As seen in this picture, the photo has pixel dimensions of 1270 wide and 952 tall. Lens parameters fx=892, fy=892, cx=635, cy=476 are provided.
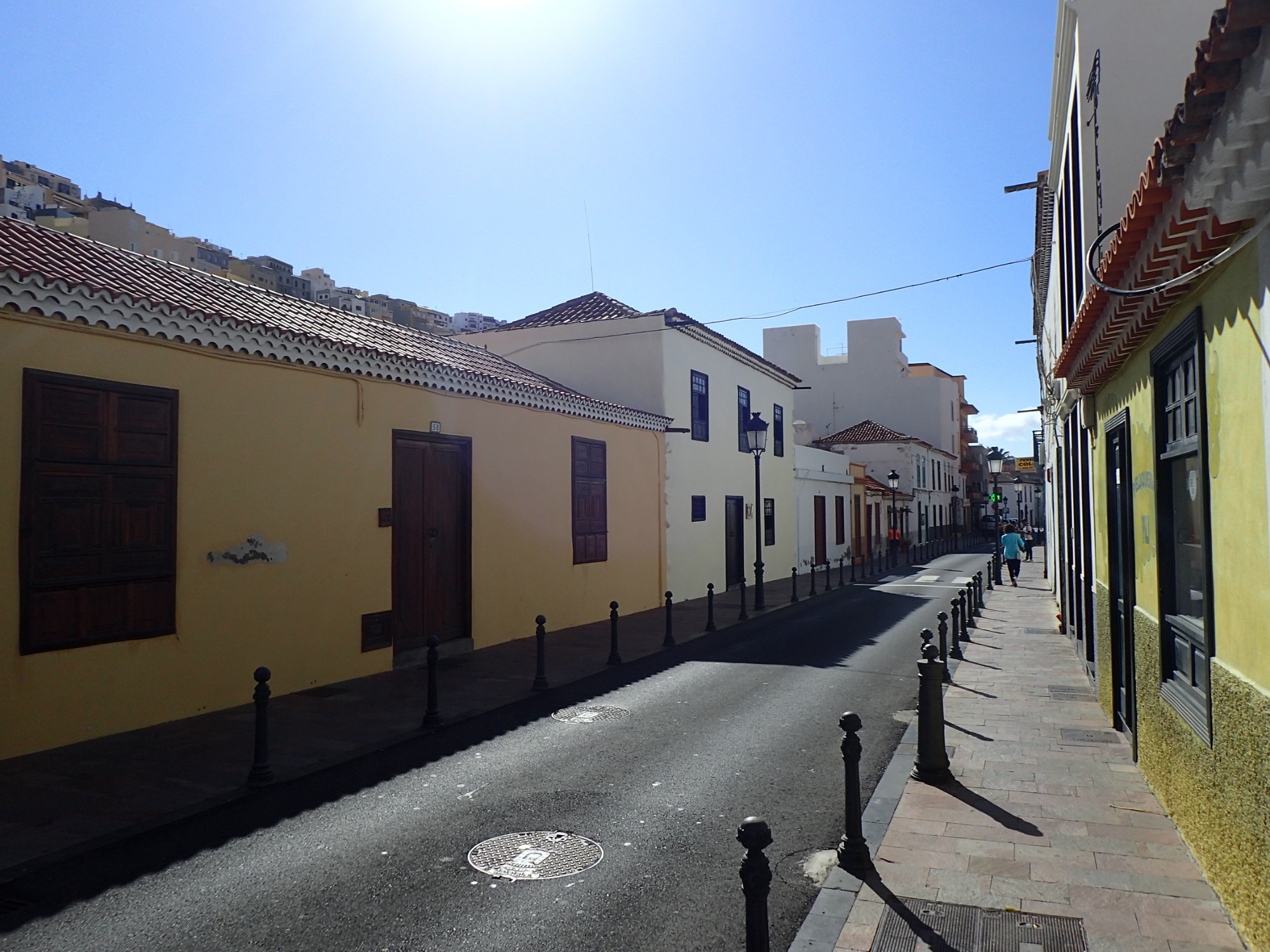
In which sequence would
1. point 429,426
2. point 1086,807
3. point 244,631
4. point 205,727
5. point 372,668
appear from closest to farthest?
point 1086,807 < point 205,727 < point 244,631 < point 372,668 < point 429,426

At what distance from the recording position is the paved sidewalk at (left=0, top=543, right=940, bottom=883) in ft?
19.6

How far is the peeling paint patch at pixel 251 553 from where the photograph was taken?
370 inches

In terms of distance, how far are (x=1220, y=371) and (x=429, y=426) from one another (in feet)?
33.3

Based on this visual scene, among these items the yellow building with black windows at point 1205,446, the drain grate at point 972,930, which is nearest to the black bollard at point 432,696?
the drain grate at point 972,930

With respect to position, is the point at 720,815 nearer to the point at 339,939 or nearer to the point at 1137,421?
the point at 339,939

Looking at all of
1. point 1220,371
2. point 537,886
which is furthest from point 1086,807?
point 537,886

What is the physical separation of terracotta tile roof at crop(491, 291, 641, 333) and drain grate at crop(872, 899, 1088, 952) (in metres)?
17.4

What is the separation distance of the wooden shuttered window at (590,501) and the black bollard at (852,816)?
445 inches

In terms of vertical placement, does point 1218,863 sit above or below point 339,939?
above

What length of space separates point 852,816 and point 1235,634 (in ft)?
7.33

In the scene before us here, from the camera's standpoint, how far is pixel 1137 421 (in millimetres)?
6441

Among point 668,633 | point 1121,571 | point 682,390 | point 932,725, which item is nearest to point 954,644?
point 668,633

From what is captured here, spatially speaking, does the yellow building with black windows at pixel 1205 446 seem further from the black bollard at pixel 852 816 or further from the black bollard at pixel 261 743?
the black bollard at pixel 261 743

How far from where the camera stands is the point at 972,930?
4.31 m
